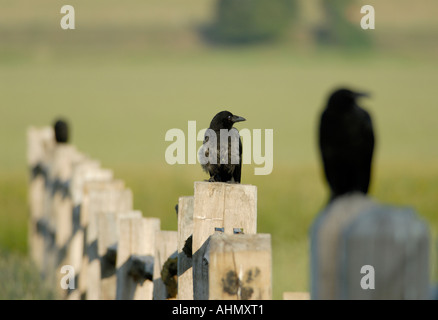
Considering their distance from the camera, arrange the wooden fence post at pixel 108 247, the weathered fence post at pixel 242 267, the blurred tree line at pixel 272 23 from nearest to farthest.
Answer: the weathered fence post at pixel 242 267, the wooden fence post at pixel 108 247, the blurred tree line at pixel 272 23

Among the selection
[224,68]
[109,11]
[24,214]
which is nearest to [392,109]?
[224,68]

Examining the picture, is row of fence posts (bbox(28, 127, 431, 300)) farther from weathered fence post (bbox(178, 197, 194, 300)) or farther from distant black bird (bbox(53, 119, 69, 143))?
distant black bird (bbox(53, 119, 69, 143))

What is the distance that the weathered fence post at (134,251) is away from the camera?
3.86 meters

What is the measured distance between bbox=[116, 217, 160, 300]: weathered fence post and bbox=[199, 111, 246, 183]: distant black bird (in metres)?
0.70

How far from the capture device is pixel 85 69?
4966 cm

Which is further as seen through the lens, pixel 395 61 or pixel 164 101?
pixel 395 61

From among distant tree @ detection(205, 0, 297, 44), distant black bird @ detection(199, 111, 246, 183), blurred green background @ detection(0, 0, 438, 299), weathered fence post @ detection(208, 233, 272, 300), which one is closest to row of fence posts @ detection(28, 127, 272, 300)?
weathered fence post @ detection(208, 233, 272, 300)

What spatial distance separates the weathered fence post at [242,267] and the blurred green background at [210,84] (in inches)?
342

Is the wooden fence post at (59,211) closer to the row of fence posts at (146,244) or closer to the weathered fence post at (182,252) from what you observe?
the row of fence posts at (146,244)

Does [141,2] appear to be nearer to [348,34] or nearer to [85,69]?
[85,69]

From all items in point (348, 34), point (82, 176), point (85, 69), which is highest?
point (348, 34)

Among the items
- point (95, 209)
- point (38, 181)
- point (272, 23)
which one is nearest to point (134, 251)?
point (95, 209)

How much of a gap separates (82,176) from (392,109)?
114ft

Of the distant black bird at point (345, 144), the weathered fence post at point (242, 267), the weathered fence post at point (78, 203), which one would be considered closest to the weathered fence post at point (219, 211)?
the weathered fence post at point (242, 267)
